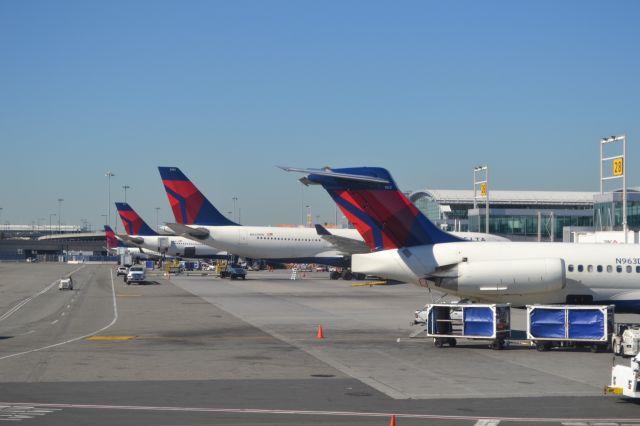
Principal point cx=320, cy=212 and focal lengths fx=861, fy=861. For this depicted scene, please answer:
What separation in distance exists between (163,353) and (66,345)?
184 inches

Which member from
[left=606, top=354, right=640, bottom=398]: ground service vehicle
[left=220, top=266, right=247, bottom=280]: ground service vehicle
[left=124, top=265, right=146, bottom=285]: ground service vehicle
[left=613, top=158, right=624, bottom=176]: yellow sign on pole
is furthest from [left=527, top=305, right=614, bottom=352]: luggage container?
[left=220, top=266, right=247, bottom=280]: ground service vehicle

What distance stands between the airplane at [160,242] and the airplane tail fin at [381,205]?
68394 millimetres

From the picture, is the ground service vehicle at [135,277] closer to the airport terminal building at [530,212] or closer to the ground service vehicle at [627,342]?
the airport terminal building at [530,212]

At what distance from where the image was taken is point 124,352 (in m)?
30.5

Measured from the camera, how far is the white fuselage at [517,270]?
34625mm

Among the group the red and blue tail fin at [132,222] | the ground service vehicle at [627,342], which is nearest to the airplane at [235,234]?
the red and blue tail fin at [132,222]

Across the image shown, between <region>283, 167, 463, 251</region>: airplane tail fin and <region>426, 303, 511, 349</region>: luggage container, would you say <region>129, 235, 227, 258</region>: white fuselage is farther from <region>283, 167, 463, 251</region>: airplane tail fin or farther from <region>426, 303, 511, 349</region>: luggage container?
<region>426, 303, 511, 349</region>: luggage container

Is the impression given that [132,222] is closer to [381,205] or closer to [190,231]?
[190,231]

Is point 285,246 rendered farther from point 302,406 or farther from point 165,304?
point 302,406

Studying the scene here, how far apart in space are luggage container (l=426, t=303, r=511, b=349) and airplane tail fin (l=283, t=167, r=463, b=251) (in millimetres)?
4541

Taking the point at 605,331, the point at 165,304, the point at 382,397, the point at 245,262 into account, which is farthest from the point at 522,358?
the point at 245,262

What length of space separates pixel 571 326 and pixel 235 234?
2374 inches

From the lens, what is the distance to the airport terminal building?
7625cm

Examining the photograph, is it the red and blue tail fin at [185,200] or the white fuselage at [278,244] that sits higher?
the red and blue tail fin at [185,200]
